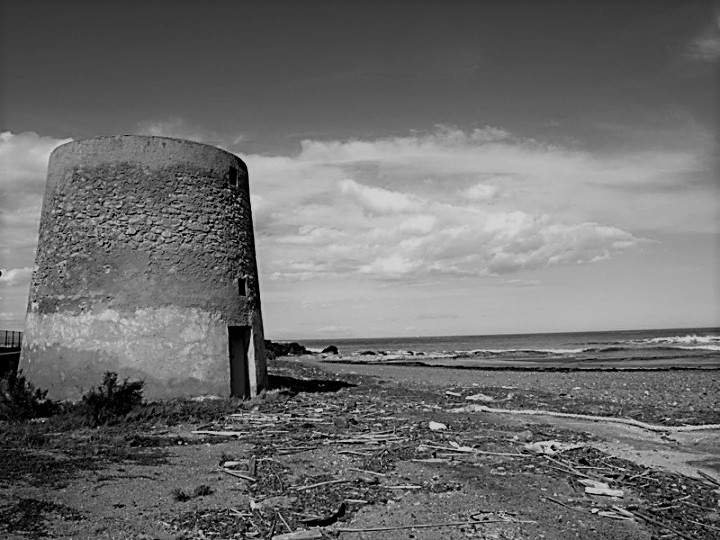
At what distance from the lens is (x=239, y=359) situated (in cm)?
1645

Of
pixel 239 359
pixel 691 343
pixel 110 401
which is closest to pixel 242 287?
pixel 239 359

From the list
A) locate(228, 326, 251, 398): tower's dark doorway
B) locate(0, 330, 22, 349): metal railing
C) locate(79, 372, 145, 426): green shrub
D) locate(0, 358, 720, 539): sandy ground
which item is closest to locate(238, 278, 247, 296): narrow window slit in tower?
locate(228, 326, 251, 398): tower's dark doorway

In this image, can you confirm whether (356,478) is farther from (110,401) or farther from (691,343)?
(691,343)

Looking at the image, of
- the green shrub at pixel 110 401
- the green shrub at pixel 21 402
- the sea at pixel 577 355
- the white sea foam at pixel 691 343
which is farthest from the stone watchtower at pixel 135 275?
the white sea foam at pixel 691 343

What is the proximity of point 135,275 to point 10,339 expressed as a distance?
18753 millimetres

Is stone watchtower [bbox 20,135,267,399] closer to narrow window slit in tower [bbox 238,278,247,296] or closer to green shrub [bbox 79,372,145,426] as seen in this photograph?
narrow window slit in tower [bbox 238,278,247,296]

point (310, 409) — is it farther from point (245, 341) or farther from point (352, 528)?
point (352, 528)

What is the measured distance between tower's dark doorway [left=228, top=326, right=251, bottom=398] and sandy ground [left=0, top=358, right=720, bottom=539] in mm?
1162

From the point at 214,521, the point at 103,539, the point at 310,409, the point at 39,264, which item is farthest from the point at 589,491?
the point at 39,264

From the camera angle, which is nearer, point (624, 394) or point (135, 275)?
point (135, 275)

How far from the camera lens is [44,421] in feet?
41.8

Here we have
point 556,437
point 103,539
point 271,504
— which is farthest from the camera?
point 556,437

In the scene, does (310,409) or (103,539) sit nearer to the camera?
(103,539)

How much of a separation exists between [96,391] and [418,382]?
17234mm
